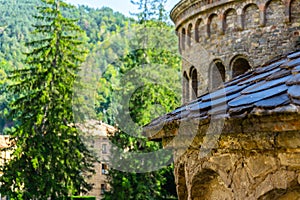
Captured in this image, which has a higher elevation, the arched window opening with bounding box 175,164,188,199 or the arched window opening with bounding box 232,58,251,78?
the arched window opening with bounding box 232,58,251,78

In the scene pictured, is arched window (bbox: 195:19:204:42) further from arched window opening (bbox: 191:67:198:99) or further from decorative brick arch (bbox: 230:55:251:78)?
decorative brick arch (bbox: 230:55:251:78)

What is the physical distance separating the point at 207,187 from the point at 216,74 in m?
6.59

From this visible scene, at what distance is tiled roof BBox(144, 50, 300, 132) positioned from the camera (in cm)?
407

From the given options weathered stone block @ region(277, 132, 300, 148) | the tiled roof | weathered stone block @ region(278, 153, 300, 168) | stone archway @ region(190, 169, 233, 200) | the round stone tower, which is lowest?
stone archway @ region(190, 169, 233, 200)

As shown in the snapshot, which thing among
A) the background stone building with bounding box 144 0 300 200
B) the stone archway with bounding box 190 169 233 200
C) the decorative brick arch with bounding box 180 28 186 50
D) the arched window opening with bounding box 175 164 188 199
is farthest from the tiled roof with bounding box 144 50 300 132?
the decorative brick arch with bounding box 180 28 186 50

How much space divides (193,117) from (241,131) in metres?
0.83

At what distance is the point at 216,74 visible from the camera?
480 inches

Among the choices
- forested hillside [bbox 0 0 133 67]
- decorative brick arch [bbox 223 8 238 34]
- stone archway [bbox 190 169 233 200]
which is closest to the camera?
stone archway [bbox 190 169 233 200]

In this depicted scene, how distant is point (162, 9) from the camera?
29.1 meters

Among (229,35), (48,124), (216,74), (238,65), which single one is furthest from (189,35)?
(48,124)

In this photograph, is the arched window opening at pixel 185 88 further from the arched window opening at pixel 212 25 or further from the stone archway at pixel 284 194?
the stone archway at pixel 284 194

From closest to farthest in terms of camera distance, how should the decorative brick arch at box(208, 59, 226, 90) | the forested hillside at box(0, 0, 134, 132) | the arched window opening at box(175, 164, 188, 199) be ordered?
the arched window opening at box(175, 164, 188, 199) → the decorative brick arch at box(208, 59, 226, 90) → the forested hillside at box(0, 0, 134, 132)

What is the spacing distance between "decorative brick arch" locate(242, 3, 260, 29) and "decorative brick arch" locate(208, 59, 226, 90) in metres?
1.14

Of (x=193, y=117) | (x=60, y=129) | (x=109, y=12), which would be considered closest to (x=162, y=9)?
(x=60, y=129)
